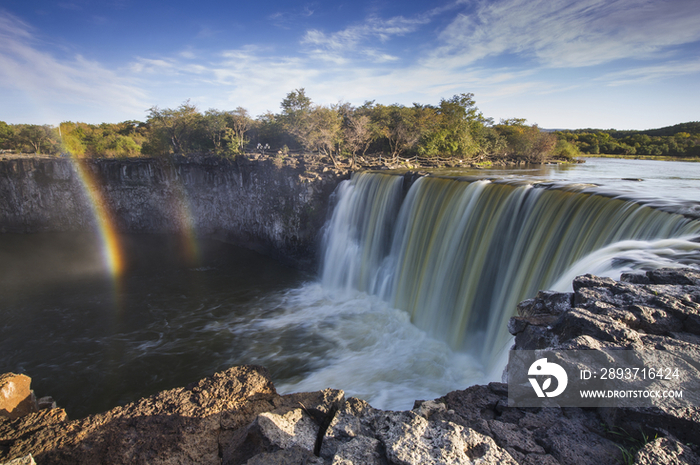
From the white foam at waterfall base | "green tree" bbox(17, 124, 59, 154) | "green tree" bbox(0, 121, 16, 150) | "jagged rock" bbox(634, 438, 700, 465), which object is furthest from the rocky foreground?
"green tree" bbox(0, 121, 16, 150)

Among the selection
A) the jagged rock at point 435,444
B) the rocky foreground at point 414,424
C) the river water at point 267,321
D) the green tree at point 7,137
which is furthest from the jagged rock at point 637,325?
the green tree at point 7,137

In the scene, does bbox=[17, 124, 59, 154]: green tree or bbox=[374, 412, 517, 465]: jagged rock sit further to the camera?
bbox=[17, 124, 59, 154]: green tree

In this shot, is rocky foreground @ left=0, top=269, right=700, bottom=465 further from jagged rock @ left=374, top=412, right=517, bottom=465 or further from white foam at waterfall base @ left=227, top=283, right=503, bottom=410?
white foam at waterfall base @ left=227, top=283, right=503, bottom=410

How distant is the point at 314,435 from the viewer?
3.37 metres

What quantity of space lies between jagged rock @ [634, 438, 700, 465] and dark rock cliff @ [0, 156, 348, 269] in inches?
889

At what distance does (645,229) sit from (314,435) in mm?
7804

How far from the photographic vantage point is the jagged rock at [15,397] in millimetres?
4448

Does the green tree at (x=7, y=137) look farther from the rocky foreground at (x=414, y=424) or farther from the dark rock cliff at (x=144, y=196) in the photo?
the rocky foreground at (x=414, y=424)

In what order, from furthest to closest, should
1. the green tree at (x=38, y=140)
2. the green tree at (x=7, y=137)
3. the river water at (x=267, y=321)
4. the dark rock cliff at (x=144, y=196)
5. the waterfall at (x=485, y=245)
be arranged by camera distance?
the green tree at (x=7, y=137) < the green tree at (x=38, y=140) < the dark rock cliff at (x=144, y=196) < the river water at (x=267, y=321) < the waterfall at (x=485, y=245)

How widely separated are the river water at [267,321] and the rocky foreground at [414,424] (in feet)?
8.08

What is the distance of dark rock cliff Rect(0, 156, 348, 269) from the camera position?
2544 cm

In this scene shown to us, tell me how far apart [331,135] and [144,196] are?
696 inches

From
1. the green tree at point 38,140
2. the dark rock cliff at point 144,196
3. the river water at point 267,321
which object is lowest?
the river water at point 267,321

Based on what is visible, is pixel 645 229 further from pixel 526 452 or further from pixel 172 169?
pixel 172 169
